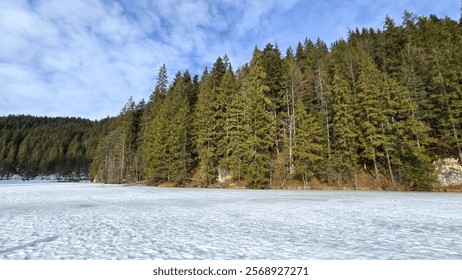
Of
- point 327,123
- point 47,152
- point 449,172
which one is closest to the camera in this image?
point 449,172

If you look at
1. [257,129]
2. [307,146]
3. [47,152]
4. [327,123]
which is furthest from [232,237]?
[47,152]

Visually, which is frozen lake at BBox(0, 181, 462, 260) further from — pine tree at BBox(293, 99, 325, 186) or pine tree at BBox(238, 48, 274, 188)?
pine tree at BBox(238, 48, 274, 188)

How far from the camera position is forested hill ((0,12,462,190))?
103ft

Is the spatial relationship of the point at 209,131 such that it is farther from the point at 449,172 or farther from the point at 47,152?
the point at 47,152

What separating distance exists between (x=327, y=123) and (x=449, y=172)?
46.5 ft

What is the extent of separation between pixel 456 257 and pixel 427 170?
28.9 meters

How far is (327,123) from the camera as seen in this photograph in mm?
35719

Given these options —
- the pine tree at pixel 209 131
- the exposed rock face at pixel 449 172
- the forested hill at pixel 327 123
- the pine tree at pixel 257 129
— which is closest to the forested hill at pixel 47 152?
the forested hill at pixel 327 123

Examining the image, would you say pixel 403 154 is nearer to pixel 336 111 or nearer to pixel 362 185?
pixel 362 185

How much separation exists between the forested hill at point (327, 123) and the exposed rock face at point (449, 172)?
1173mm

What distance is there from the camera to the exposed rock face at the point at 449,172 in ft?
94.7

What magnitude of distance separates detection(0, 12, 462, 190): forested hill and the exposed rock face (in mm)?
1173

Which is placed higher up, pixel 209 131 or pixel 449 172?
pixel 209 131

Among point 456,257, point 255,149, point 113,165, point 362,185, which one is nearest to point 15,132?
point 113,165
